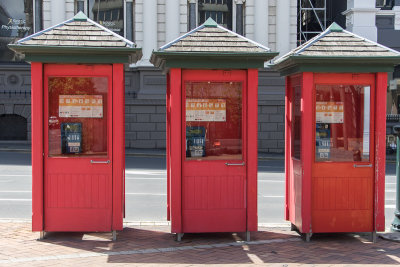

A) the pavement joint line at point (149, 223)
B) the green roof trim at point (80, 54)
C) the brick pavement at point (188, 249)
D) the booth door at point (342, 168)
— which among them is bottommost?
the brick pavement at point (188, 249)

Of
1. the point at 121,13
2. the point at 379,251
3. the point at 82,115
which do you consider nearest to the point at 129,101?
the point at 121,13

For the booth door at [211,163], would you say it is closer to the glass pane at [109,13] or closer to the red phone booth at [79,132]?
the red phone booth at [79,132]

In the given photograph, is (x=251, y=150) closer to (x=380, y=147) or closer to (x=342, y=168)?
(x=342, y=168)

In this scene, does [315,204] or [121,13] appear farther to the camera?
[121,13]

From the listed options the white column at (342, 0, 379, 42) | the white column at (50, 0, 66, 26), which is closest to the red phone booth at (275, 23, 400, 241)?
the white column at (342, 0, 379, 42)

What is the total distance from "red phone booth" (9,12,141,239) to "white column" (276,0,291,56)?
1785 cm

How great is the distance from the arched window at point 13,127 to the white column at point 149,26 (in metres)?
5.64

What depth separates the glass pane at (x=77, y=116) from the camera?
24.4 ft

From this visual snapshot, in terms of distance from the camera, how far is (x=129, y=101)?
23734mm

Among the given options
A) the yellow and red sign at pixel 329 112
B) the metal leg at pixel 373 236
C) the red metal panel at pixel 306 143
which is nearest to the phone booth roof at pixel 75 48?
the red metal panel at pixel 306 143

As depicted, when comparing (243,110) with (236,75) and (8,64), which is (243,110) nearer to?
(236,75)

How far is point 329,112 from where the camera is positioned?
7.62m

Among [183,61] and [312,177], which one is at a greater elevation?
[183,61]

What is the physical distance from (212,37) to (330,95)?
173 centimetres
